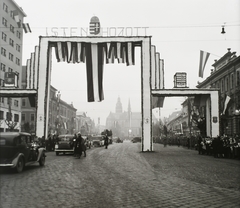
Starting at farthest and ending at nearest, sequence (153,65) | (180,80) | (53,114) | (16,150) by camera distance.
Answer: (53,114) < (180,80) < (153,65) < (16,150)

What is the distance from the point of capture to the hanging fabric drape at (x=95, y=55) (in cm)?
3269

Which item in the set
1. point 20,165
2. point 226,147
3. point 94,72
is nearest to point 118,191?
point 20,165

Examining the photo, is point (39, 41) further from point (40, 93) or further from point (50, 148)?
point (50, 148)

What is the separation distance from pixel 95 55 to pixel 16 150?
20575 mm

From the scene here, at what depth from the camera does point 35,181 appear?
11.4 meters

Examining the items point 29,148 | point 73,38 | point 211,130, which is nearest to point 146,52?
point 73,38

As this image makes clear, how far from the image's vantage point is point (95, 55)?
33.0 metres

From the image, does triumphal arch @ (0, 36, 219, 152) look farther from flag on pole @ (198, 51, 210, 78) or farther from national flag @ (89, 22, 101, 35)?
flag on pole @ (198, 51, 210, 78)

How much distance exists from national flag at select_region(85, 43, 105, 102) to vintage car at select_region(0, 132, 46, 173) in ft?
56.6

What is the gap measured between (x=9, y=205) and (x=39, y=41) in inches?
1112

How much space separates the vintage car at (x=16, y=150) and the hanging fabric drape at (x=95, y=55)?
1731 cm

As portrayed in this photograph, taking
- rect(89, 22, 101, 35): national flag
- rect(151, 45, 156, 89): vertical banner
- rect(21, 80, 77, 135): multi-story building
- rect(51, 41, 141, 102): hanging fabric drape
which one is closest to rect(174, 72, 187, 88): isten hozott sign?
rect(151, 45, 156, 89): vertical banner

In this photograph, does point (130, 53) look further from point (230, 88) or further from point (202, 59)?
point (230, 88)

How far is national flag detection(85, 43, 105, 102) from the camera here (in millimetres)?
32625
